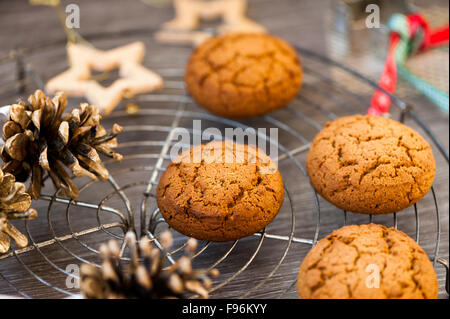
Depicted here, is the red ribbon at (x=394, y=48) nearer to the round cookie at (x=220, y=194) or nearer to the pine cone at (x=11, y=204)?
the round cookie at (x=220, y=194)

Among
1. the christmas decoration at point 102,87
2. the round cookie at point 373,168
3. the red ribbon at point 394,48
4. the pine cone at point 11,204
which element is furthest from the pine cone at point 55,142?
the red ribbon at point 394,48

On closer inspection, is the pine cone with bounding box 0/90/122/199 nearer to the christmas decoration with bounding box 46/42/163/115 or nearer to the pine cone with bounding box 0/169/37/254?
the pine cone with bounding box 0/169/37/254

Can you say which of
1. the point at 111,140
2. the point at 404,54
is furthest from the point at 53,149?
the point at 404,54

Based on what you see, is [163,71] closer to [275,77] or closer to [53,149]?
[275,77]

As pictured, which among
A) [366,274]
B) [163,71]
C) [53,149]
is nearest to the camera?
[366,274]

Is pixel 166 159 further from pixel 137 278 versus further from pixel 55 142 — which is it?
pixel 137 278

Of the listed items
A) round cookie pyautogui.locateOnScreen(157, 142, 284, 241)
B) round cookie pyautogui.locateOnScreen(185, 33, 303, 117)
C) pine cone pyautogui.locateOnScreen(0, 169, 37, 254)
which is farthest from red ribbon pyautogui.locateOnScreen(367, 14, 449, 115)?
pine cone pyautogui.locateOnScreen(0, 169, 37, 254)

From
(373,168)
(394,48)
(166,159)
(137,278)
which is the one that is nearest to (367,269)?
(373,168)
